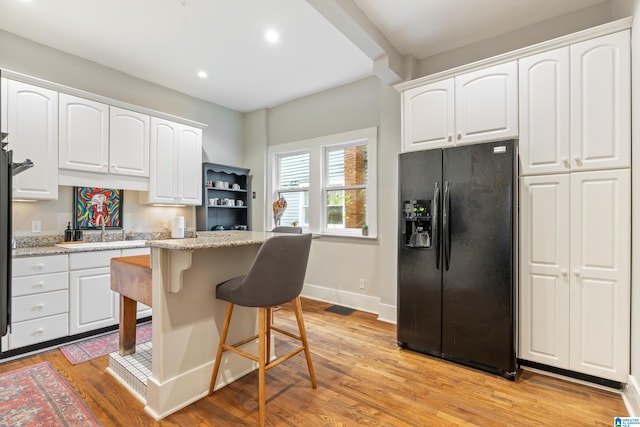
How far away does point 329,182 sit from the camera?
4.40 metres

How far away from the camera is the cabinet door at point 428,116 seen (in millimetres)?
2701

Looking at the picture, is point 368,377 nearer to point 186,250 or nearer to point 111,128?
point 186,250

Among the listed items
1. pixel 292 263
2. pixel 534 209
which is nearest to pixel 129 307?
pixel 292 263

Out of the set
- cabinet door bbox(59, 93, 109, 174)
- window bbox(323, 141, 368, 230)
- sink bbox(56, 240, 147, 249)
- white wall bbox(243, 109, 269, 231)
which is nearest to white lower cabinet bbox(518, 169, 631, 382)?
window bbox(323, 141, 368, 230)

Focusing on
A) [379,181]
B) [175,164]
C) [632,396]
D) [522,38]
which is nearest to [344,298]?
[379,181]

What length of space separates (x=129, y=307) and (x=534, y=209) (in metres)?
Answer: 3.14

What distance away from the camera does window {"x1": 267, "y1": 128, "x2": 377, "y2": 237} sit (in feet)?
13.0

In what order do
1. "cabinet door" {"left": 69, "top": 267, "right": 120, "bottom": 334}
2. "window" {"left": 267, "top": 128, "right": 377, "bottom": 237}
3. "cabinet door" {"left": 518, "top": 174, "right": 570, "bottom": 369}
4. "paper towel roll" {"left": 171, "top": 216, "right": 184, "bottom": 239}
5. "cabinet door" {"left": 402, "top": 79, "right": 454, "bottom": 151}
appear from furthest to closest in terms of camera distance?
"window" {"left": 267, "top": 128, "right": 377, "bottom": 237} → "cabinet door" {"left": 69, "top": 267, "right": 120, "bottom": 334} → "cabinet door" {"left": 402, "top": 79, "right": 454, "bottom": 151} → "paper towel roll" {"left": 171, "top": 216, "right": 184, "bottom": 239} → "cabinet door" {"left": 518, "top": 174, "right": 570, "bottom": 369}

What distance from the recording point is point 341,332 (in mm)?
3156

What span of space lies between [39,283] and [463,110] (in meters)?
3.94

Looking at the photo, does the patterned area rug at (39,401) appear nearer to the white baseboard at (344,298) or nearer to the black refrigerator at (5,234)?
the black refrigerator at (5,234)

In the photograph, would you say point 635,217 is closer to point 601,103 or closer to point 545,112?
point 601,103

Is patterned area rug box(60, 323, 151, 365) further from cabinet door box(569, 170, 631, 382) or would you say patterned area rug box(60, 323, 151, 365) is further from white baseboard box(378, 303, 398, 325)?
cabinet door box(569, 170, 631, 382)

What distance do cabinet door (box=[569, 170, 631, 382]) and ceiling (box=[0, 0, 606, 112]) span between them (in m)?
1.56
